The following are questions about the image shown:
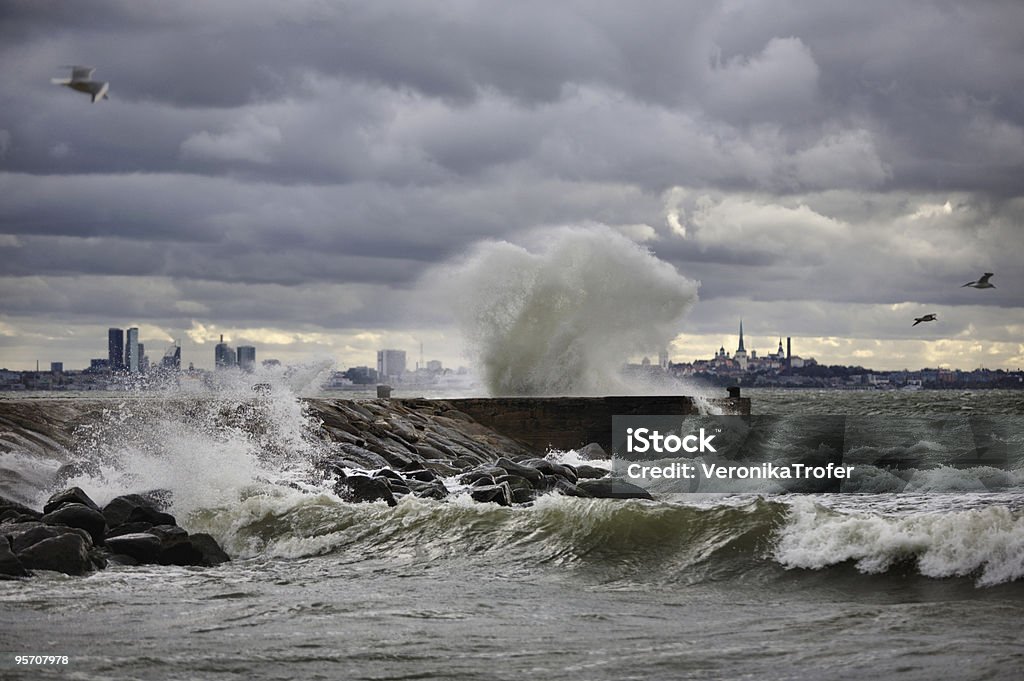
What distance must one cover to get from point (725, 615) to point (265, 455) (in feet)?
26.7

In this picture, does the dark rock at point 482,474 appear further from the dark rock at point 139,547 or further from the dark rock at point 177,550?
the dark rock at point 139,547

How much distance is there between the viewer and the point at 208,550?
9.44m

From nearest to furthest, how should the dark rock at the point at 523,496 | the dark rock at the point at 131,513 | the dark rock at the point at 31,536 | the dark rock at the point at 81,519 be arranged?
1. the dark rock at the point at 31,536
2. the dark rock at the point at 81,519
3. the dark rock at the point at 131,513
4. the dark rock at the point at 523,496

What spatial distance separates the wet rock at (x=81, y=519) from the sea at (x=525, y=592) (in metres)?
0.97

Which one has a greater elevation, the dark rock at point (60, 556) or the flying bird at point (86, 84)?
the flying bird at point (86, 84)

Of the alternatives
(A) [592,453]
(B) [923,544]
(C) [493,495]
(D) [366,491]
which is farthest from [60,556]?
(A) [592,453]

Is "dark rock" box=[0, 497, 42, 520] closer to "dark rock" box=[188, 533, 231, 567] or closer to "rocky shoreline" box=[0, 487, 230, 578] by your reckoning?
"rocky shoreline" box=[0, 487, 230, 578]

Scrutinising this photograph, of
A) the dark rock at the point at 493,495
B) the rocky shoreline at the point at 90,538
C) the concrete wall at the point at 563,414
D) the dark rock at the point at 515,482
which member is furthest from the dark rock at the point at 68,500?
the concrete wall at the point at 563,414

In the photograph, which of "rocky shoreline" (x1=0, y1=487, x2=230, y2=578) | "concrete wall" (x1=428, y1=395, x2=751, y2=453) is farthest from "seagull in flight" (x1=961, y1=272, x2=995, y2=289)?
"rocky shoreline" (x1=0, y1=487, x2=230, y2=578)

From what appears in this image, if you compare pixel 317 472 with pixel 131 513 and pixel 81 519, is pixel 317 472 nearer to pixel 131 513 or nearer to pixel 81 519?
pixel 131 513

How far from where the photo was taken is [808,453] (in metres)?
18.8

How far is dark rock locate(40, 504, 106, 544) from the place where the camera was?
372 inches

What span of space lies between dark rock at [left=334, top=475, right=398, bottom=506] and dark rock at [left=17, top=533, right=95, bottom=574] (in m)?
3.78

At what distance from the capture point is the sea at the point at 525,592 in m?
6.01
